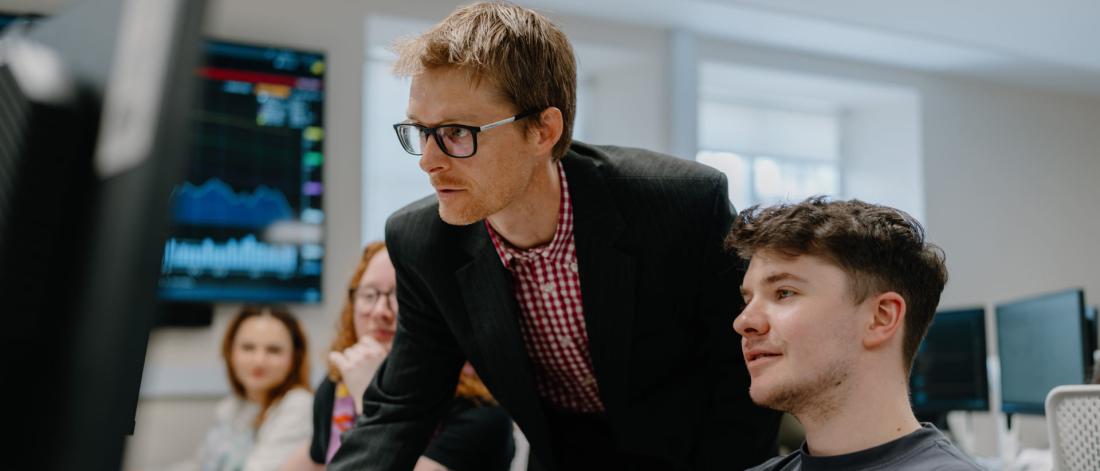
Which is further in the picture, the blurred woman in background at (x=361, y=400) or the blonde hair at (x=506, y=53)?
the blurred woman in background at (x=361, y=400)

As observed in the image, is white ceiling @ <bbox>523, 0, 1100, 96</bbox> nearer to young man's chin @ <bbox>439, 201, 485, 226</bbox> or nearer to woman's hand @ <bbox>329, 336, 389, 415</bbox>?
woman's hand @ <bbox>329, 336, 389, 415</bbox>

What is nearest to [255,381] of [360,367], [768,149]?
[360,367]

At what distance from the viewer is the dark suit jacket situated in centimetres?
154

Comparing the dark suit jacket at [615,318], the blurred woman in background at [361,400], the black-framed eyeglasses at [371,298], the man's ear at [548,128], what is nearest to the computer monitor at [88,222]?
the man's ear at [548,128]

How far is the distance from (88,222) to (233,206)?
3956mm

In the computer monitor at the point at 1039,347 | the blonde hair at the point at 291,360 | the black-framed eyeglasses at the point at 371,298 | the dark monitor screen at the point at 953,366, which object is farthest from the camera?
the dark monitor screen at the point at 953,366

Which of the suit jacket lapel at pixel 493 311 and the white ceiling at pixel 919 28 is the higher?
the white ceiling at pixel 919 28

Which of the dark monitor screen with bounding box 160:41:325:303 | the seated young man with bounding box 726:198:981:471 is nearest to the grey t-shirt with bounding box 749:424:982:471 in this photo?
the seated young man with bounding box 726:198:981:471

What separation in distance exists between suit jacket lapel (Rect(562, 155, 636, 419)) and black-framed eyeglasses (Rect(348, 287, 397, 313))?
82 centimetres

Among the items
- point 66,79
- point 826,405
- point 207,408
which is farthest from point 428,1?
point 66,79

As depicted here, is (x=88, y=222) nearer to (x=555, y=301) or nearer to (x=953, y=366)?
(x=555, y=301)

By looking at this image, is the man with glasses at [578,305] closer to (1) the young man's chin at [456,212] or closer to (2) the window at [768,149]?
(1) the young man's chin at [456,212]

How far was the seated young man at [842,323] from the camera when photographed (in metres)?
1.25

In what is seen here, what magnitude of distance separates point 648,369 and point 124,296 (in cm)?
129
